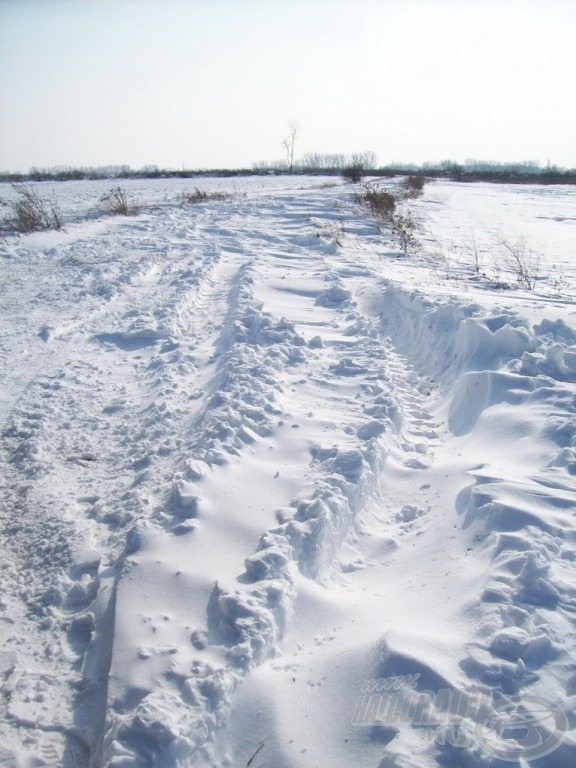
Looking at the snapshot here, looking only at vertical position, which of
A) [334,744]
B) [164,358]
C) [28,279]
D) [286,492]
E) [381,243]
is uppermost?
[381,243]

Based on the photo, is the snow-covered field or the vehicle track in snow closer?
the snow-covered field

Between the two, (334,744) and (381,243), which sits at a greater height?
(381,243)

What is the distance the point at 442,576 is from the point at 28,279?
7.53 m

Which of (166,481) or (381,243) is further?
(381,243)

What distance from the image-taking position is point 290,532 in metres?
2.90

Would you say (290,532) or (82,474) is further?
(82,474)

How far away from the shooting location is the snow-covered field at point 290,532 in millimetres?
1913

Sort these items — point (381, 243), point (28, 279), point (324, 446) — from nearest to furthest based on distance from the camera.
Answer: point (324, 446)
point (28, 279)
point (381, 243)

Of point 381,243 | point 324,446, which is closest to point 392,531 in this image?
point 324,446

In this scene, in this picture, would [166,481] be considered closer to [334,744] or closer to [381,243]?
[334,744]

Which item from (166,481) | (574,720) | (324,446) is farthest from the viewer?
(324,446)

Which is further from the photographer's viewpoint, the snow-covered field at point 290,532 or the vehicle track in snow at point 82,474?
the vehicle track in snow at point 82,474

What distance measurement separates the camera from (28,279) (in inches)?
307

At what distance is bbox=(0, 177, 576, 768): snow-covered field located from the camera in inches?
75.3
